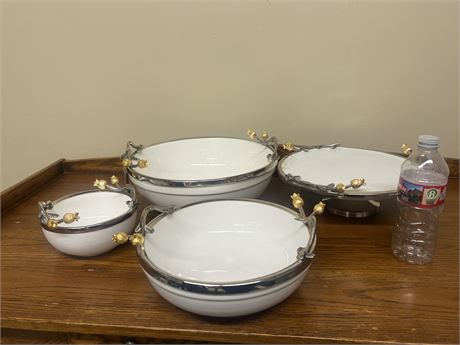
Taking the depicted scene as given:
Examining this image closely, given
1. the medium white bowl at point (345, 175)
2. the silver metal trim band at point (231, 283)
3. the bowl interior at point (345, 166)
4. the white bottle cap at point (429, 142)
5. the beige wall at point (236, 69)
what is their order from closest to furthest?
the silver metal trim band at point (231, 283)
the white bottle cap at point (429, 142)
the medium white bowl at point (345, 175)
the bowl interior at point (345, 166)
the beige wall at point (236, 69)

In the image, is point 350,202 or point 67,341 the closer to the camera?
point 67,341

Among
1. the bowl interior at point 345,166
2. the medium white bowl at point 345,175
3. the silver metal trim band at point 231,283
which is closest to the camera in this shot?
the silver metal trim band at point 231,283

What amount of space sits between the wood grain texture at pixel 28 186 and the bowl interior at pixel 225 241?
1.40 feet

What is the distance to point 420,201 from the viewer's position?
1.98 feet

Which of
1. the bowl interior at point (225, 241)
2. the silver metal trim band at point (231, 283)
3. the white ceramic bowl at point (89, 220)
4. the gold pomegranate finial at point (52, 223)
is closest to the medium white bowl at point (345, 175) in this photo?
the bowl interior at point (225, 241)

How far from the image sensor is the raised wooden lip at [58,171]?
0.87m

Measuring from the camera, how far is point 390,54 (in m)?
0.93

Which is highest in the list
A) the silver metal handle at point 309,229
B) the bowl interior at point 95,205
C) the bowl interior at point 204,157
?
the silver metal handle at point 309,229

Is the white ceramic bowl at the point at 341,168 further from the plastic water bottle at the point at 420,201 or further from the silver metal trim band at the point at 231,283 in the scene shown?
the silver metal trim band at the point at 231,283

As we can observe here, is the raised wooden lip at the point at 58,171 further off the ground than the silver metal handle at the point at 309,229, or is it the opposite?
the silver metal handle at the point at 309,229

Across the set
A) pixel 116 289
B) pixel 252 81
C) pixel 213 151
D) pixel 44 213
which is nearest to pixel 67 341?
pixel 116 289

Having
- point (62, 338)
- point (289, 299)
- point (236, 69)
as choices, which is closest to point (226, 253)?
point (289, 299)

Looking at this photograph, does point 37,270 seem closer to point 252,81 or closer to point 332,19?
point 252,81

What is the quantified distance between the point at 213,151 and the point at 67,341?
1.72 feet
